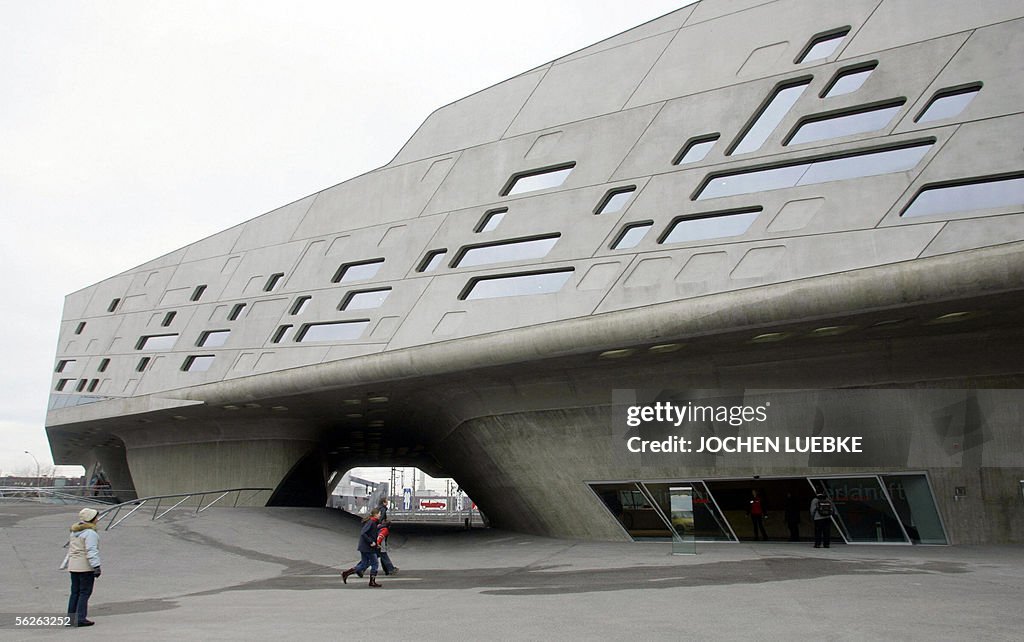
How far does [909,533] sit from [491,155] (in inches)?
551

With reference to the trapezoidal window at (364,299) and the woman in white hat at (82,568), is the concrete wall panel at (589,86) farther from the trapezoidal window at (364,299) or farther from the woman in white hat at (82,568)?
the woman in white hat at (82,568)

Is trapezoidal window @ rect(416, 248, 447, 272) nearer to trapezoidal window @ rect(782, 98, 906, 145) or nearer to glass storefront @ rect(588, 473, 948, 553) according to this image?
glass storefront @ rect(588, 473, 948, 553)

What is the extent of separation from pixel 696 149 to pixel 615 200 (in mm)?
2246

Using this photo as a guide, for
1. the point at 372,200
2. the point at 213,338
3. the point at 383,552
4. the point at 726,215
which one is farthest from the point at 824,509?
the point at 213,338

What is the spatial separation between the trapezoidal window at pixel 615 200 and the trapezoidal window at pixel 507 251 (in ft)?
4.22

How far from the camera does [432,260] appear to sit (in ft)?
70.5

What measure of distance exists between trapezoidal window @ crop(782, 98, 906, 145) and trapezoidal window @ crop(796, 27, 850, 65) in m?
1.54

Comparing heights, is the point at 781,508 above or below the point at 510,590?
above

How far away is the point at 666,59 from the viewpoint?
19.6 m

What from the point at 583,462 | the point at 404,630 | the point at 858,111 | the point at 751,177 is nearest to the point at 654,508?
the point at 583,462

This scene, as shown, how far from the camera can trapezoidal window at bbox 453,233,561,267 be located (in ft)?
64.0

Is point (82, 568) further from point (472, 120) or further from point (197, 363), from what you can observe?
point (197, 363)

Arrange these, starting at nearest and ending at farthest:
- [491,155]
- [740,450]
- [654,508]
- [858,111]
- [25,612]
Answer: [25,612]
[858,111]
[740,450]
[654,508]
[491,155]

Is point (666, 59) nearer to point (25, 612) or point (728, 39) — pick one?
point (728, 39)
